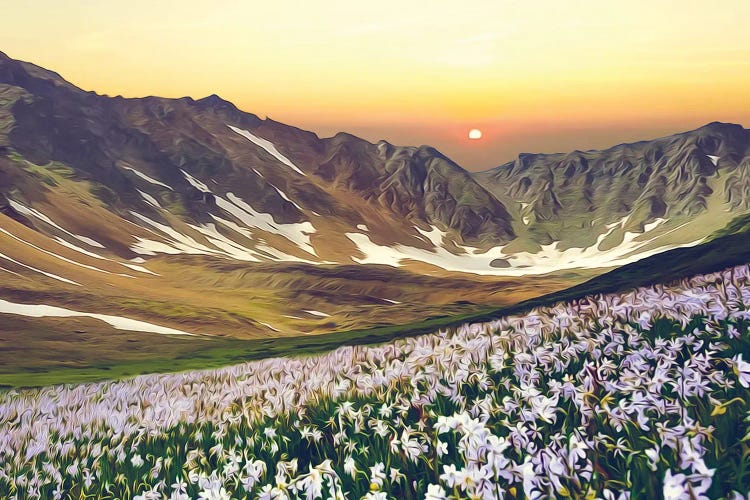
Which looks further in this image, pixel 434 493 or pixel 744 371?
pixel 744 371

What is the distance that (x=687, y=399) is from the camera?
659 centimetres

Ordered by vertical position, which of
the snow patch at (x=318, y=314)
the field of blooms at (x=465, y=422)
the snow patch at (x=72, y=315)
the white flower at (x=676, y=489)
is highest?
the white flower at (x=676, y=489)

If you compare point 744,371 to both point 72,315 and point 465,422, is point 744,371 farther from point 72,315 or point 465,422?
point 72,315

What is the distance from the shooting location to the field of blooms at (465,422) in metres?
5.56

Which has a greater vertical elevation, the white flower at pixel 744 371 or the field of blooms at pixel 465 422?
the white flower at pixel 744 371

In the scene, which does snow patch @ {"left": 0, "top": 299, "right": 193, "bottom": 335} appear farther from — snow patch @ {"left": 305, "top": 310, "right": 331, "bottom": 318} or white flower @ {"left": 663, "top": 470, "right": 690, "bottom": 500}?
white flower @ {"left": 663, "top": 470, "right": 690, "bottom": 500}

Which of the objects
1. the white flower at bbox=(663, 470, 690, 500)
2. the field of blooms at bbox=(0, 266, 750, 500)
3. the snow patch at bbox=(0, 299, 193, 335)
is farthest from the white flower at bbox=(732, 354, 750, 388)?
the snow patch at bbox=(0, 299, 193, 335)

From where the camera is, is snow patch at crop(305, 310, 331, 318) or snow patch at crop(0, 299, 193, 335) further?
snow patch at crop(305, 310, 331, 318)

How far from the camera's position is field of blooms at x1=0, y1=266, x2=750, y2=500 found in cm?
556

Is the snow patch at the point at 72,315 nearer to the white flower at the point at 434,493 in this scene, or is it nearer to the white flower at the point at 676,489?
the white flower at the point at 434,493

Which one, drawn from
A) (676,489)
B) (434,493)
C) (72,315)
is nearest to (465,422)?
(434,493)

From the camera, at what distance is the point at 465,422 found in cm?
595

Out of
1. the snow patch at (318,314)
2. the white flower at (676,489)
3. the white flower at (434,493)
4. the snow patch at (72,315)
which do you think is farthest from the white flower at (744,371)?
the snow patch at (318,314)

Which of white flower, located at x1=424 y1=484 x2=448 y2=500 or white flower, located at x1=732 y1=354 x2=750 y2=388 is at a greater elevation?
white flower, located at x1=732 y1=354 x2=750 y2=388
